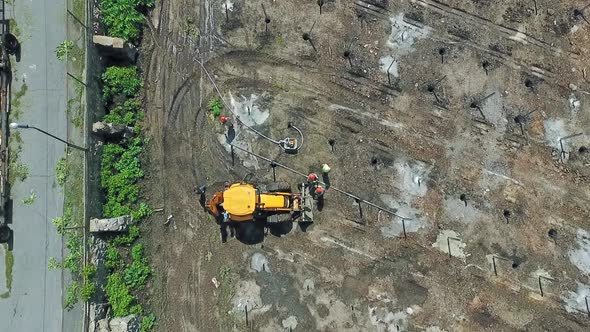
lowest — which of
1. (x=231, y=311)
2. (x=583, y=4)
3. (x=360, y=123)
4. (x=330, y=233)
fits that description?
Result: (x=231, y=311)

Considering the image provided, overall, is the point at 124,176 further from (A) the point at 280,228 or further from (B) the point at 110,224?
(A) the point at 280,228

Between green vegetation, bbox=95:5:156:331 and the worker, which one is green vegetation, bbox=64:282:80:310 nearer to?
green vegetation, bbox=95:5:156:331

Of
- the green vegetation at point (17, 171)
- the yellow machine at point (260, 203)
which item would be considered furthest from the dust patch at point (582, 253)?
the green vegetation at point (17, 171)

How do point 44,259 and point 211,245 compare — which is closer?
point 44,259

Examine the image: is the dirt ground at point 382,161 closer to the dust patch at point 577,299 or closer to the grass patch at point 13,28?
the dust patch at point 577,299

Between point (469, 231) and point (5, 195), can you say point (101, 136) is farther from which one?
point (469, 231)

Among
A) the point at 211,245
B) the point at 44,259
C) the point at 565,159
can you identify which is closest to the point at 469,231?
the point at 565,159
